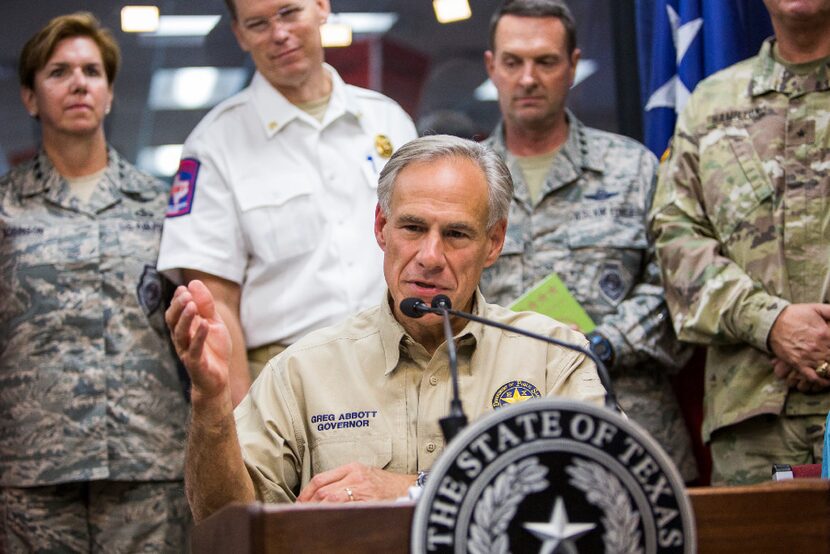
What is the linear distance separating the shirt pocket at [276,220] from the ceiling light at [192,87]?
0.96 meters

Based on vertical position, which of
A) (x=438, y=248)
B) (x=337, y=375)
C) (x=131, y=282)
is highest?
(x=131, y=282)

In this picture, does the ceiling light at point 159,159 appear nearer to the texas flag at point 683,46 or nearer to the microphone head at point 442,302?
the texas flag at point 683,46

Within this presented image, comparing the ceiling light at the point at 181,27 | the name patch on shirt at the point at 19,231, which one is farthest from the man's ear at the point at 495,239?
the ceiling light at the point at 181,27

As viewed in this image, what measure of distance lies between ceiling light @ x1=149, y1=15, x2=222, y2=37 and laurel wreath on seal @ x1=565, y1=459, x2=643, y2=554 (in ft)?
10.7

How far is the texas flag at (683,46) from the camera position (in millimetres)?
3814

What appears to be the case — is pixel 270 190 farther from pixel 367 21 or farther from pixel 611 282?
pixel 367 21

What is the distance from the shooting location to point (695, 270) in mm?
3207

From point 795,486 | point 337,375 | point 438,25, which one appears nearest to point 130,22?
point 438,25

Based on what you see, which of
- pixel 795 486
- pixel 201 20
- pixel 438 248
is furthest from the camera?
pixel 201 20

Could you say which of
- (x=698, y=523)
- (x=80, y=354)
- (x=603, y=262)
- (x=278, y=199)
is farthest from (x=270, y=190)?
(x=698, y=523)

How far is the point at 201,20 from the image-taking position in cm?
438

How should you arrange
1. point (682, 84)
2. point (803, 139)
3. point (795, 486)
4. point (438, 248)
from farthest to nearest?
point (682, 84) → point (803, 139) → point (438, 248) → point (795, 486)

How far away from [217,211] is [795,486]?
221cm

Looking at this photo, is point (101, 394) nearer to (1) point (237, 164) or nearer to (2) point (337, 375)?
(1) point (237, 164)
